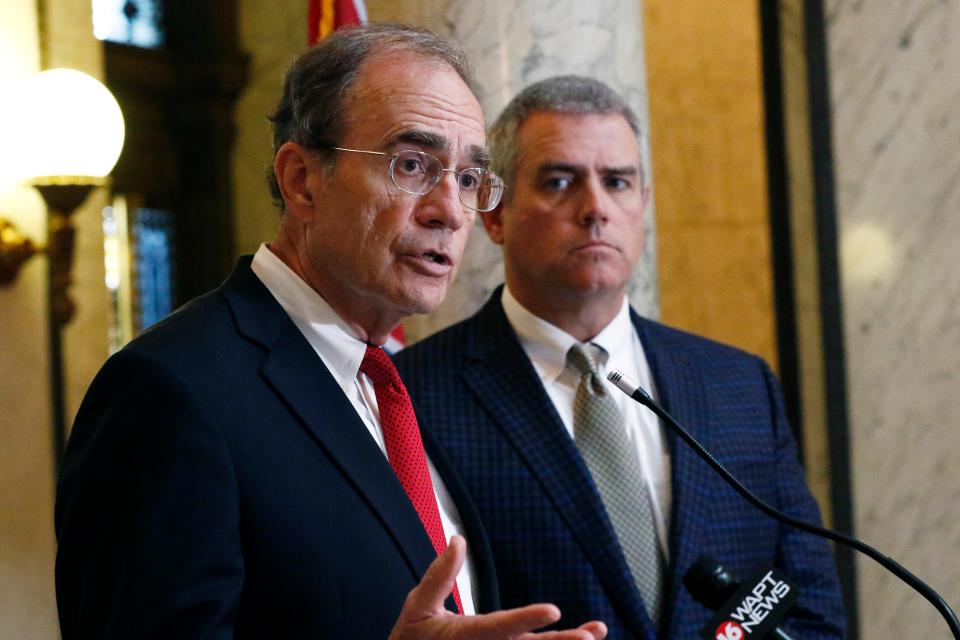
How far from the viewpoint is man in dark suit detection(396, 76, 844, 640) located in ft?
7.79

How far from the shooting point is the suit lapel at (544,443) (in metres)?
2.33

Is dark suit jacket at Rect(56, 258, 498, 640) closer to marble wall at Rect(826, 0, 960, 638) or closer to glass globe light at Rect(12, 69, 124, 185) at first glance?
marble wall at Rect(826, 0, 960, 638)

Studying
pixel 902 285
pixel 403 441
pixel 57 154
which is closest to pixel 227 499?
pixel 403 441

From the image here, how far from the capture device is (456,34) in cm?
320

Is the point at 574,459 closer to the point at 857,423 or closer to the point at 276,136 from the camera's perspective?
the point at 276,136

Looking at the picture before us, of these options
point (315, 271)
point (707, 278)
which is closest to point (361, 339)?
point (315, 271)

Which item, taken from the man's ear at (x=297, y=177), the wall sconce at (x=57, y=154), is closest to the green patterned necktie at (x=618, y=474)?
the man's ear at (x=297, y=177)

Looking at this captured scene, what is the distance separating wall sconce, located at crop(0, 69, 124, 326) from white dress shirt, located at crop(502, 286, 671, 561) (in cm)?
201

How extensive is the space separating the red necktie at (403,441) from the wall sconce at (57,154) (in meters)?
2.60

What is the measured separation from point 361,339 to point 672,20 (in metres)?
5.34

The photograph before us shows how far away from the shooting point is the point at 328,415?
1.69m

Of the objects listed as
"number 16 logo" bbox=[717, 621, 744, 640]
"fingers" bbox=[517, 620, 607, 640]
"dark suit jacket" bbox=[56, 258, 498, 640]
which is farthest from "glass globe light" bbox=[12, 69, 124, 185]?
"fingers" bbox=[517, 620, 607, 640]

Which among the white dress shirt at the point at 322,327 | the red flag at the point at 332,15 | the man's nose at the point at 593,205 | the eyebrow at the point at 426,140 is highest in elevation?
the red flag at the point at 332,15

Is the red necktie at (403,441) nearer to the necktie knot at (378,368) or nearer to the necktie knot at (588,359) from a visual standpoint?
the necktie knot at (378,368)
